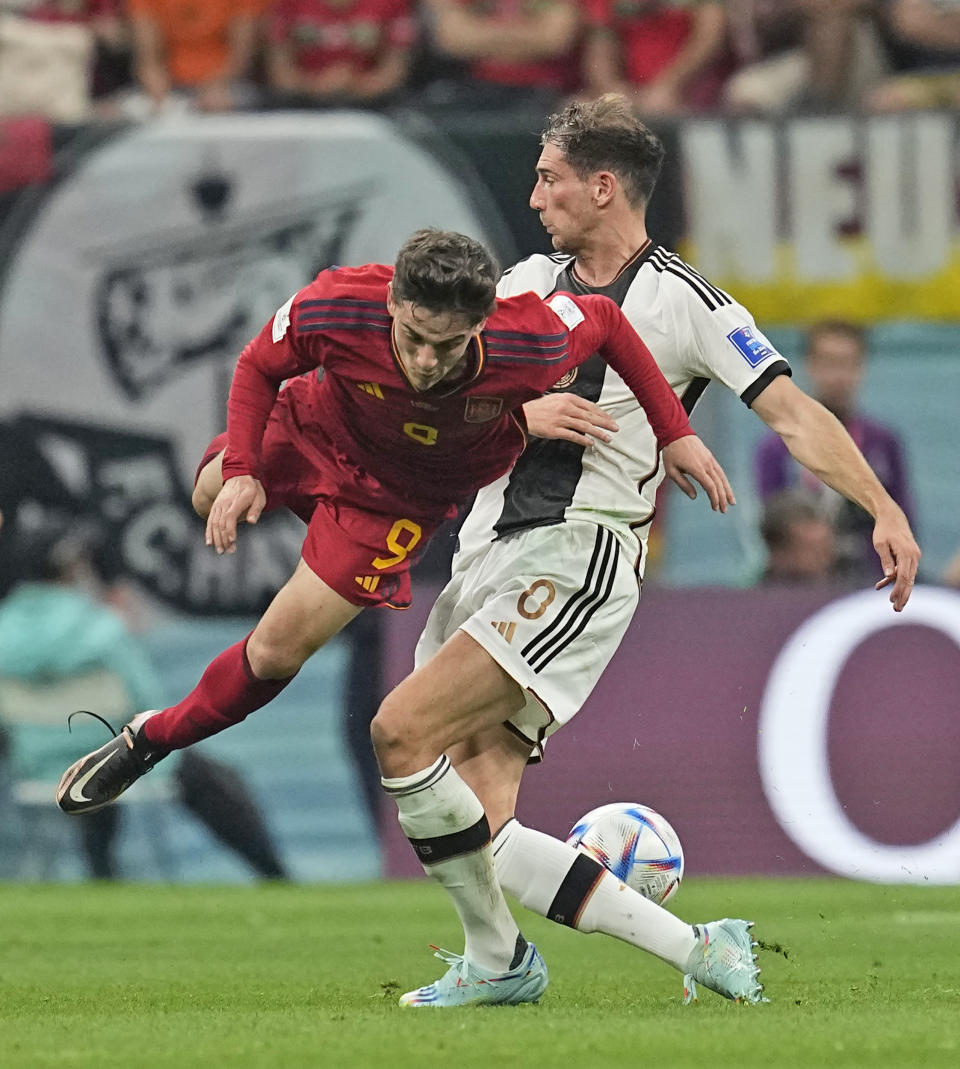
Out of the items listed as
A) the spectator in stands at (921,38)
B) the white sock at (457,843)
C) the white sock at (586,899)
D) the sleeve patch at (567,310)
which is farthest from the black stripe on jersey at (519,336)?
the spectator in stands at (921,38)

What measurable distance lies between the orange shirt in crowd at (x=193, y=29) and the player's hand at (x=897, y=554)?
796 cm

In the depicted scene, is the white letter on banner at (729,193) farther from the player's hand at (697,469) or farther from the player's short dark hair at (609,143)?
the player's hand at (697,469)

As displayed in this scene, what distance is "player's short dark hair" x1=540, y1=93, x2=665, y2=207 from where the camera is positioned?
609 centimetres

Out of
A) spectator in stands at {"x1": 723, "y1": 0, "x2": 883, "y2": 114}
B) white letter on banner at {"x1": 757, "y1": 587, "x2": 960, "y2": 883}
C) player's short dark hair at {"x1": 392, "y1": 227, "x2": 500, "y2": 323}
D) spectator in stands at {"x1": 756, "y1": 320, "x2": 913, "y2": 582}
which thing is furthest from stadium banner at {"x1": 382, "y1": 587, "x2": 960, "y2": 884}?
player's short dark hair at {"x1": 392, "y1": 227, "x2": 500, "y2": 323}

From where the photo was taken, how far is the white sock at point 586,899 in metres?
5.73

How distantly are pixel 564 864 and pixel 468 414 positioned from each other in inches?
50.3

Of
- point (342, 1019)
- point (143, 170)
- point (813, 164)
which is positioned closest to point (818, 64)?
point (813, 164)

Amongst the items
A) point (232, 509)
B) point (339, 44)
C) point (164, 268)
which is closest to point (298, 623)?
point (232, 509)

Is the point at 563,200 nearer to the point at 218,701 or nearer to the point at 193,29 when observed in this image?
the point at 218,701

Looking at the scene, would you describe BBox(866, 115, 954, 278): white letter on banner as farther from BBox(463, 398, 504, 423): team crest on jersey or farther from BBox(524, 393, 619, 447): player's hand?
BBox(463, 398, 504, 423): team crest on jersey

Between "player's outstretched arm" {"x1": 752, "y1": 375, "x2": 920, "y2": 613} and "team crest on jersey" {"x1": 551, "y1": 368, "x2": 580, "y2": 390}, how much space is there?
0.55m

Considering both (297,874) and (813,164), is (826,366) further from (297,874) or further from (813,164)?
(297,874)

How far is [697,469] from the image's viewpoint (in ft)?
18.7

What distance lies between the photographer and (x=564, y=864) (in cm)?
582
